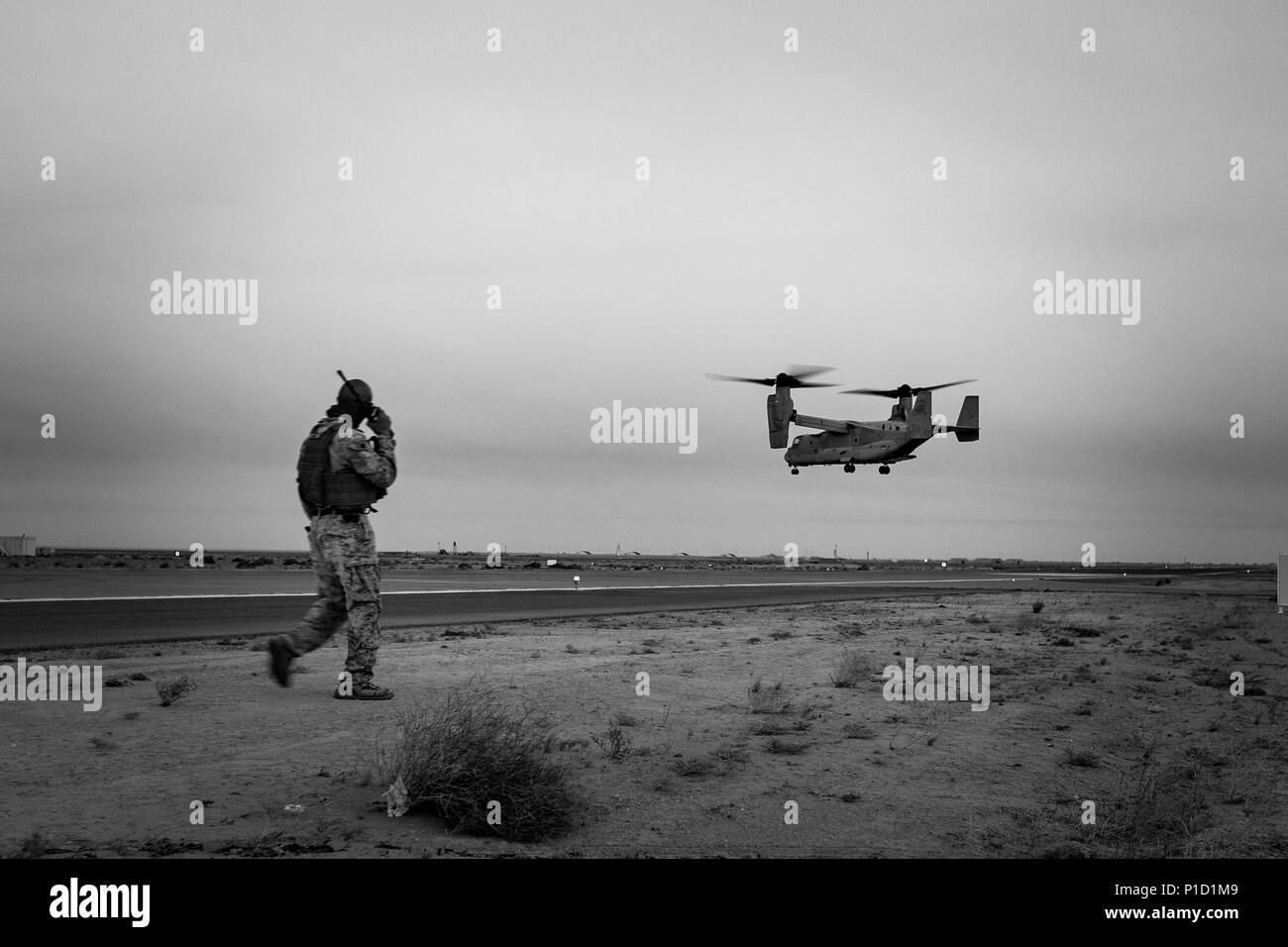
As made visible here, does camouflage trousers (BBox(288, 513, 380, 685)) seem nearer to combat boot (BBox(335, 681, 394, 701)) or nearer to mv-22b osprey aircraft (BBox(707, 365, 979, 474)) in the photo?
combat boot (BBox(335, 681, 394, 701))

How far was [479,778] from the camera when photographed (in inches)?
276

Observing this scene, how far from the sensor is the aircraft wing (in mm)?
52659

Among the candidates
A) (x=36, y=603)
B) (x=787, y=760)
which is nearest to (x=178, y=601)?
(x=36, y=603)

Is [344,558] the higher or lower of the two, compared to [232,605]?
higher

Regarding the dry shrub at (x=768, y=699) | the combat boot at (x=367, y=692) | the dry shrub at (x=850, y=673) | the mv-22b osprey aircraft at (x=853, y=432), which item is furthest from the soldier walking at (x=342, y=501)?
the mv-22b osprey aircraft at (x=853, y=432)

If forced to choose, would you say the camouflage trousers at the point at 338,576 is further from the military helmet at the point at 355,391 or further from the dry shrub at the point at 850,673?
the dry shrub at the point at 850,673

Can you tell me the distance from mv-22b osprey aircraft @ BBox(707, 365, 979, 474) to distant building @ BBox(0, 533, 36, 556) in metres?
81.8

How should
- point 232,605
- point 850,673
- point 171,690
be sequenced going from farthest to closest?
point 232,605 → point 850,673 → point 171,690

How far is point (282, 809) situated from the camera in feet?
22.3

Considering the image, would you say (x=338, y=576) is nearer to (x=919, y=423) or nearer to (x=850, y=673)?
(x=850, y=673)

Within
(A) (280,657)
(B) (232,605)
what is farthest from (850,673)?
(B) (232,605)

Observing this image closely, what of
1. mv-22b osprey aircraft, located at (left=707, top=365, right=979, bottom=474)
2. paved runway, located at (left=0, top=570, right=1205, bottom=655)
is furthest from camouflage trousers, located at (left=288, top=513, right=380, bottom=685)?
mv-22b osprey aircraft, located at (left=707, top=365, right=979, bottom=474)

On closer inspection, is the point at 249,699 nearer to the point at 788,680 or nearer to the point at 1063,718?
the point at 788,680

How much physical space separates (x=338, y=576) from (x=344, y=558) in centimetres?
18
